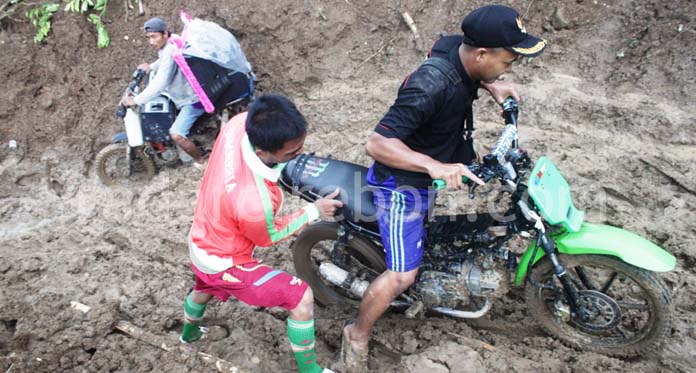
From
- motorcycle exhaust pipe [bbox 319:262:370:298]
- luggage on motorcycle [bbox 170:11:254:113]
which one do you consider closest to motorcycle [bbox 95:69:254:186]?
luggage on motorcycle [bbox 170:11:254:113]

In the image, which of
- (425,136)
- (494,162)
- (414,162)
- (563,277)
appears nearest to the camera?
(414,162)

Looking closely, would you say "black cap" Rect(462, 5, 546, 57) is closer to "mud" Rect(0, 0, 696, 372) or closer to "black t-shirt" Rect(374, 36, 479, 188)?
"black t-shirt" Rect(374, 36, 479, 188)

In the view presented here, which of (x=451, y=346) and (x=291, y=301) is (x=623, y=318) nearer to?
(x=451, y=346)

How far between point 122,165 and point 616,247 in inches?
237

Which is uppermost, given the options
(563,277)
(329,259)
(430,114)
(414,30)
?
(430,114)

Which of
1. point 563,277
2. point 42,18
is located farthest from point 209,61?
point 563,277

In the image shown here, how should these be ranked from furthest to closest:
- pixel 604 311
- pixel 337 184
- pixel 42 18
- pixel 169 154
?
pixel 42 18
pixel 169 154
pixel 337 184
pixel 604 311

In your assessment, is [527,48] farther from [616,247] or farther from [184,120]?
[184,120]

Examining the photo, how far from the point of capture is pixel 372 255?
389 cm

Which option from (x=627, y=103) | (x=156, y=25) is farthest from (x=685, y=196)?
(x=156, y=25)

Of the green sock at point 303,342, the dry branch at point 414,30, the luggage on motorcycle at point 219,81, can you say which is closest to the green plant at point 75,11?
the luggage on motorcycle at point 219,81

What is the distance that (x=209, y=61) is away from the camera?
593 cm

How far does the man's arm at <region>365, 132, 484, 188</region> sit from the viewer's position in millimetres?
2816

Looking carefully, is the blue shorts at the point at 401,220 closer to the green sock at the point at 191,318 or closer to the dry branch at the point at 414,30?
the green sock at the point at 191,318
